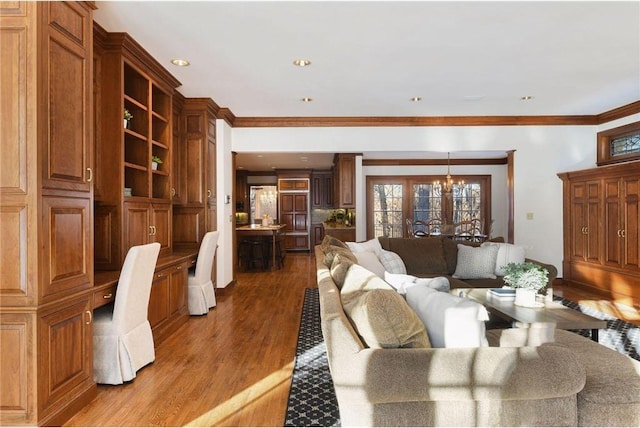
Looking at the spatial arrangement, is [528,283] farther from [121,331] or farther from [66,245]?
[66,245]

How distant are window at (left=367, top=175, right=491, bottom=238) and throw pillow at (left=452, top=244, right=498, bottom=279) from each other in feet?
16.8

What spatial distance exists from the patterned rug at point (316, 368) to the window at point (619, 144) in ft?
8.20

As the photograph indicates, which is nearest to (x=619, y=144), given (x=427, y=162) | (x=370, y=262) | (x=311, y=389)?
(x=427, y=162)

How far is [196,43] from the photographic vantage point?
344 centimetres

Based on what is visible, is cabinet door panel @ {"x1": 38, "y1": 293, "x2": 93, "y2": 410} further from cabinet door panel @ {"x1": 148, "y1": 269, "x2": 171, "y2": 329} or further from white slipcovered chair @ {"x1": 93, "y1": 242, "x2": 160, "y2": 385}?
cabinet door panel @ {"x1": 148, "y1": 269, "x2": 171, "y2": 329}

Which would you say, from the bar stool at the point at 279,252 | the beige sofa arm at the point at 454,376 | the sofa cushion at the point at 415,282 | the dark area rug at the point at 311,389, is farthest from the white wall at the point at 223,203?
the beige sofa arm at the point at 454,376

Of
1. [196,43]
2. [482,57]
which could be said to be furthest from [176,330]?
[482,57]

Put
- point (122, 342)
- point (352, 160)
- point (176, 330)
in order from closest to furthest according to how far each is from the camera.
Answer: point (122, 342)
point (176, 330)
point (352, 160)

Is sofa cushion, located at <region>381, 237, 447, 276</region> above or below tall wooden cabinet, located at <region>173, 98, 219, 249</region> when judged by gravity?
below

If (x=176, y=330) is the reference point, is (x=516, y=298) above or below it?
above

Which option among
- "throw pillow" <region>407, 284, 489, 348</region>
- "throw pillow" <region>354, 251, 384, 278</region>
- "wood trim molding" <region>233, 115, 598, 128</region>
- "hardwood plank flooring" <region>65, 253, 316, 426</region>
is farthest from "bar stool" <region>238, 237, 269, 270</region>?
"throw pillow" <region>407, 284, 489, 348</region>

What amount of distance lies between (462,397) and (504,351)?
0.88ft

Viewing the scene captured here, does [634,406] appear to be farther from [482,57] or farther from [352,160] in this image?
[352,160]

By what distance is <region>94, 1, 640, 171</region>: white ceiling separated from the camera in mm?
2887
